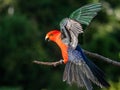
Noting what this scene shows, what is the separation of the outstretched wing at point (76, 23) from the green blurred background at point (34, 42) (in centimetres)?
1619

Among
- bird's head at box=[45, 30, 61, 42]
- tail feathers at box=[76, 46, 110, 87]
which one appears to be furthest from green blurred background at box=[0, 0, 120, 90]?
tail feathers at box=[76, 46, 110, 87]

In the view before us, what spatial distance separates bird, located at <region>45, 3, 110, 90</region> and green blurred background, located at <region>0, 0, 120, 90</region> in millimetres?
16118

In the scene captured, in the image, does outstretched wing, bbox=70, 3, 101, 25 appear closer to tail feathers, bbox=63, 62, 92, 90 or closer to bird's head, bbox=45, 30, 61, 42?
bird's head, bbox=45, 30, 61, 42

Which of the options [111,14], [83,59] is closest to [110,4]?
[111,14]

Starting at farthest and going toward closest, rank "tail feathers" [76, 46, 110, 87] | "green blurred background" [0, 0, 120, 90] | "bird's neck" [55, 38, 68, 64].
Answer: "green blurred background" [0, 0, 120, 90] → "bird's neck" [55, 38, 68, 64] → "tail feathers" [76, 46, 110, 87]

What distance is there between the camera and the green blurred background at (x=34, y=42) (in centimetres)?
2283

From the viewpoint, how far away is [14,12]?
2852cm

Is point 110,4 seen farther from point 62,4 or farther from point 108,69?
point 108,69

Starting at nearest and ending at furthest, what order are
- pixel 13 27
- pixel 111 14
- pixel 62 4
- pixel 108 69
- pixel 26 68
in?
pixel 108 69
pixel 26 68
pixel 13 27
pixel 111 14
pixel 62 4

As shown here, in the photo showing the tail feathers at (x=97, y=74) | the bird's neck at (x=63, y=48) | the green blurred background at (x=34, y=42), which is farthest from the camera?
the green blurred background at (x=34, y=42)

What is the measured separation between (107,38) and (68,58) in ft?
68.3

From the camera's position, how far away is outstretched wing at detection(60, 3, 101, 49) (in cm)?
351

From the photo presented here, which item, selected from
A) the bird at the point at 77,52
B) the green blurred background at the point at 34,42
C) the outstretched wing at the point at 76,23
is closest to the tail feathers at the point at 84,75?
the bird at the point at 77,52

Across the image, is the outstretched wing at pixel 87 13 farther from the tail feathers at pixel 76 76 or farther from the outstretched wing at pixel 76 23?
the tail feathers at pixel 76 76
